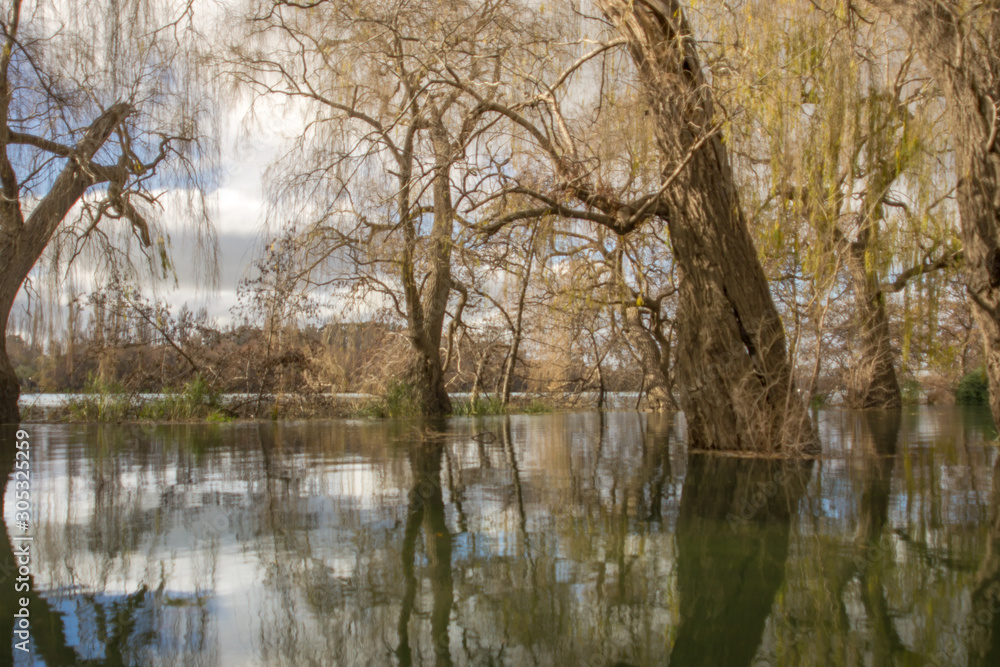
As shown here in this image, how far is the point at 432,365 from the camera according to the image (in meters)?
11.9

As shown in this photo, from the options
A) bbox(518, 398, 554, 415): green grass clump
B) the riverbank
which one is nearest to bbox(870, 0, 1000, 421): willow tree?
the riverbank

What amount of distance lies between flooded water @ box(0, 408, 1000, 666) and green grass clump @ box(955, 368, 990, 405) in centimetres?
1329

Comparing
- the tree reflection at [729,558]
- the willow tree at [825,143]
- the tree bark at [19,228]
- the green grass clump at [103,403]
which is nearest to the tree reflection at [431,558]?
the tree reflection at [729,558]

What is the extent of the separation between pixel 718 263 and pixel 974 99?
2428 millimetres

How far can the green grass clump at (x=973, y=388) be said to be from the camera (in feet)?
53.5

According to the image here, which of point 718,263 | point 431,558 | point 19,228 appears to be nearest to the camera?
point 431,558

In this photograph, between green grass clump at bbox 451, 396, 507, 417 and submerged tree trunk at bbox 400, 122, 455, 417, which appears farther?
green grass clump at bbox 451, 396, 507, 417

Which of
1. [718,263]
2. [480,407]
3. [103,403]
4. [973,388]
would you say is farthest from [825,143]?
[973,388]

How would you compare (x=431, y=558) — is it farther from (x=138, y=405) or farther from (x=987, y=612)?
(x=138, y=405)

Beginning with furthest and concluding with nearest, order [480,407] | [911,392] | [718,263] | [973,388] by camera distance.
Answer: [911,392] < [973,388] < [480,407] < [718,263]

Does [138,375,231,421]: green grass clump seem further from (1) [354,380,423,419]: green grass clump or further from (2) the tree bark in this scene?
(1) [354,380,423,419]: green grass clump

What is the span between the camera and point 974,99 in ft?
19.0

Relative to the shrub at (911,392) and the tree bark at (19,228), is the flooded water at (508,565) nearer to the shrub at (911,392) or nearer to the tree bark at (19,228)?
the tree bark at (19,228)

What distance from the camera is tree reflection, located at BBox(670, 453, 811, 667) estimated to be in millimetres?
1982
